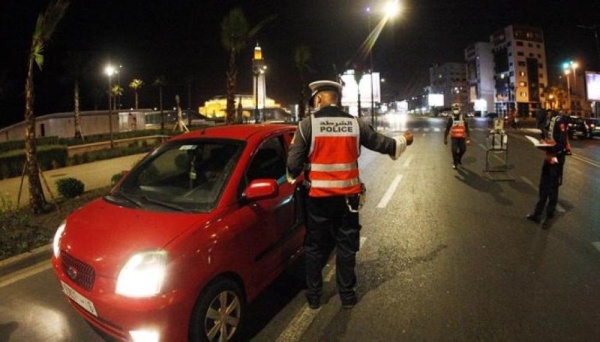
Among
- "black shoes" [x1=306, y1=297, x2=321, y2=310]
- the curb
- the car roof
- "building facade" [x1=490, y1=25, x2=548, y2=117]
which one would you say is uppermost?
"building facade" [x1=490, y1=25, x2=548, y2=117]

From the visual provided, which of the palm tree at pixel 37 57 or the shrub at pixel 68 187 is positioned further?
the shrub at pixel 68 187

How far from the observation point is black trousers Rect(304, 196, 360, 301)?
4.15 m

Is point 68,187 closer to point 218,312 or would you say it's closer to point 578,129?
point 218,312

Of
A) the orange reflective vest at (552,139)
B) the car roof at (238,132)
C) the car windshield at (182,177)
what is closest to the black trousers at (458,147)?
the orange reflective vest at (552,139)

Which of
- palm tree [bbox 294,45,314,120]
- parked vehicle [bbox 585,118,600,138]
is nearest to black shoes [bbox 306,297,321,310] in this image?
parked vehicle [bbox 585,118,600,138]

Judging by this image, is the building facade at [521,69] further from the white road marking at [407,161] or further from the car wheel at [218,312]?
the car wheel at [218,312]

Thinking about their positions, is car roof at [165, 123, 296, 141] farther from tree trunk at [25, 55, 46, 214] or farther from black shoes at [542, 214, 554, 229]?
tree trunk at [25, 55, 46, 214]

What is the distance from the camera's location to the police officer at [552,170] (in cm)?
709

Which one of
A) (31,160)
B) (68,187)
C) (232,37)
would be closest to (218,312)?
(31,160)

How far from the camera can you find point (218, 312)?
3510 mm

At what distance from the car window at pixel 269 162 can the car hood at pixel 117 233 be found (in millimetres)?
883

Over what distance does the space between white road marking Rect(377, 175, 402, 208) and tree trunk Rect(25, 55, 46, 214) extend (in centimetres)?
634

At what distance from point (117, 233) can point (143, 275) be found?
1.82 ft

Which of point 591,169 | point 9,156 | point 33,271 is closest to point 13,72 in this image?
point 9,156
